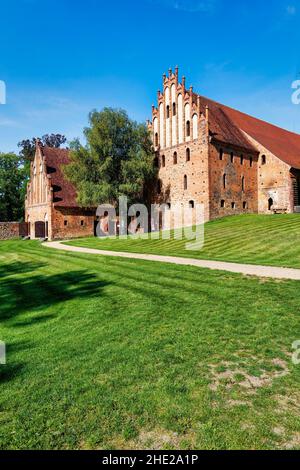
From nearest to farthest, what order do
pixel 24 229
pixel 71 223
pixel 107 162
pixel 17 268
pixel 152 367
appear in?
pixel 152 367 < pixel 17 268 < pixel 107 162 < pixel 71 223 < pixel 24 229

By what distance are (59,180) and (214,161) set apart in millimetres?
16358

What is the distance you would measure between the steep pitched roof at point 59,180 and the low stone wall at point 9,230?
7.95m

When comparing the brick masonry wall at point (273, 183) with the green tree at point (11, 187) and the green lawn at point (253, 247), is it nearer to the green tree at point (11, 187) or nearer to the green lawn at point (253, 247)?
the green lawn at point (253, 247)

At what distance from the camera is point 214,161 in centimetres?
2928

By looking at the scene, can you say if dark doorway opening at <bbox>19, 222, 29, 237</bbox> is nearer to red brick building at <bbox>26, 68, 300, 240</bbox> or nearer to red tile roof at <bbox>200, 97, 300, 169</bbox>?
red brick building at <bbox>26, 68, 300, 240</bbox>

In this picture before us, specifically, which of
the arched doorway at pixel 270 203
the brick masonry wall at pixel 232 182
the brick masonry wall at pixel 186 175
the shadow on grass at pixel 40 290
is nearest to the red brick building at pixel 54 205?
the brick masonry wall at pixel 186 175

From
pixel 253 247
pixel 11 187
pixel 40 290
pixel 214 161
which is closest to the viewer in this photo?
pixel 40 290

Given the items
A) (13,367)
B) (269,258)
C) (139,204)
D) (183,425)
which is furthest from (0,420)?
(139,204)

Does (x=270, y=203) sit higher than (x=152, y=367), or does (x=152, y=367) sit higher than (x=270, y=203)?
(x=270, y=203)

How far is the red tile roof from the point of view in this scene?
3130 cm

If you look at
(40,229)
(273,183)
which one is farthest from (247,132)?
(40,229)

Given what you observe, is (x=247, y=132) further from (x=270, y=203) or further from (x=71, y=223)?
(x=71, y=223)

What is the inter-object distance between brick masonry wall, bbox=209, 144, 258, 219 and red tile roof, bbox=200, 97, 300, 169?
1330 millimetres
